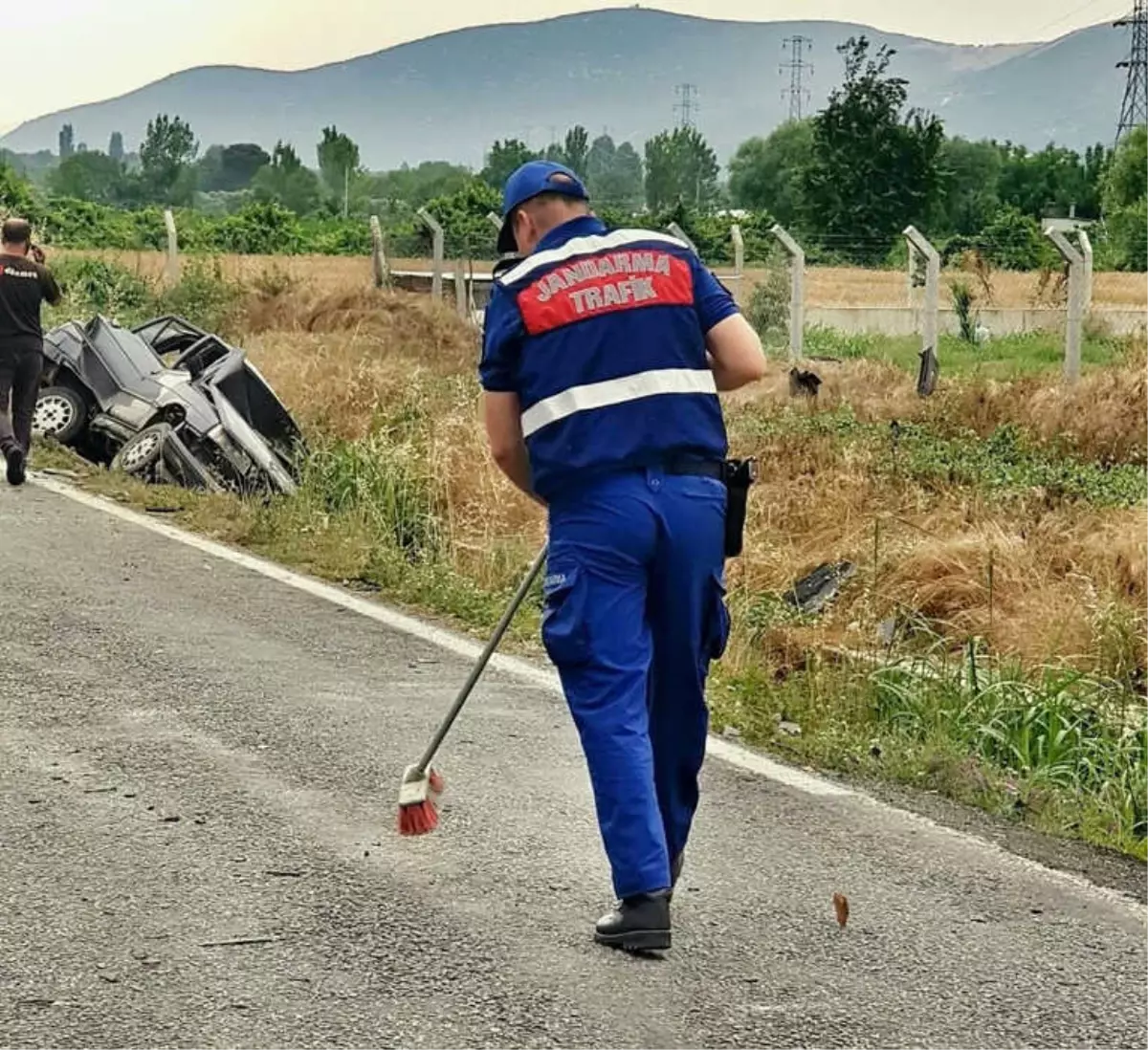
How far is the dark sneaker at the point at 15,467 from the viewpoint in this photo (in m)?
11.9

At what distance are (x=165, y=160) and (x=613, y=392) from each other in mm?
133122

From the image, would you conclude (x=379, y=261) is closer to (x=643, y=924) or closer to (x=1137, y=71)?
(x=643, y=924)

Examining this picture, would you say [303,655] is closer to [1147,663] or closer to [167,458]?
[1147,663]

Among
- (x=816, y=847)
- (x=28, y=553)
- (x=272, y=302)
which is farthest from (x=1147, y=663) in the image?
(x=272, y=302)

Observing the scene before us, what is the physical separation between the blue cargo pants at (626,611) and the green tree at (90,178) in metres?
109

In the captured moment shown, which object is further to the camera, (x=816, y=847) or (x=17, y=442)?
Answer: (x=17, y=442)

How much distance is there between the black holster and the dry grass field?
18.9m

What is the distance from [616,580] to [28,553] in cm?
613

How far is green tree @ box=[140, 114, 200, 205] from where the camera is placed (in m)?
130

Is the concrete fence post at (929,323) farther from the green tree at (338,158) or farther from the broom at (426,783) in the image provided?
the green tree at (338,158)

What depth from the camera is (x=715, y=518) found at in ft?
14.0

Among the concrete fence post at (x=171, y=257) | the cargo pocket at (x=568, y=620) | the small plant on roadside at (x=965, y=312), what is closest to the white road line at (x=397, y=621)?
the cargo pocket at (x=568, y=620)

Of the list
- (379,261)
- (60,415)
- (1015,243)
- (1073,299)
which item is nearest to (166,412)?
(60,415)

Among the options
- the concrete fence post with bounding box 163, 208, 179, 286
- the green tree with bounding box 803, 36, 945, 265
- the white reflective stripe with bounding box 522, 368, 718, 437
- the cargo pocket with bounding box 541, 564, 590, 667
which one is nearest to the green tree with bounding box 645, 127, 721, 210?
the green tree with bounding box 803, 36, 945, 265
